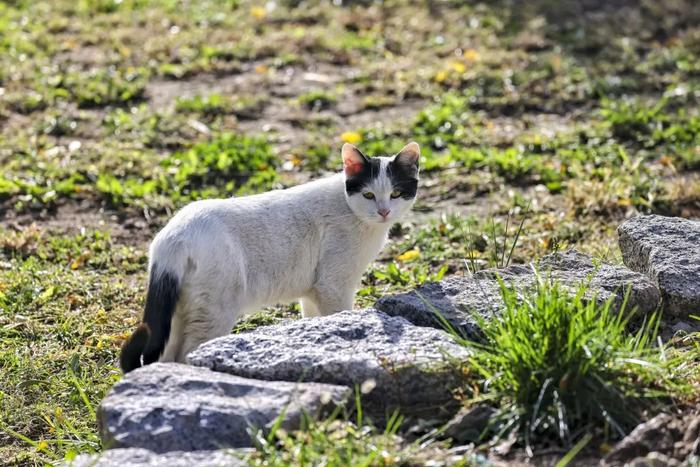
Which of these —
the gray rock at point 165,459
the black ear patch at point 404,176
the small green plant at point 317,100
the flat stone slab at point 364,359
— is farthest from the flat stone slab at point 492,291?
the small green plant at point 317,100

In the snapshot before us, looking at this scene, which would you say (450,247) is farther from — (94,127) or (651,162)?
(94,127)

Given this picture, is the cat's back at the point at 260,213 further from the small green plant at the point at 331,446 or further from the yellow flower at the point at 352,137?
the yellow flower at the point at 352,137

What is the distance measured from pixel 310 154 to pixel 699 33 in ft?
14.2

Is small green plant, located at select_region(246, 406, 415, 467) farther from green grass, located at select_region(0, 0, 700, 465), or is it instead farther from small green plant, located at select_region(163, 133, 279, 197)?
small green plant, located at select_region(163, 133, 279, 197)

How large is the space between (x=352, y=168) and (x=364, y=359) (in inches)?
68.0

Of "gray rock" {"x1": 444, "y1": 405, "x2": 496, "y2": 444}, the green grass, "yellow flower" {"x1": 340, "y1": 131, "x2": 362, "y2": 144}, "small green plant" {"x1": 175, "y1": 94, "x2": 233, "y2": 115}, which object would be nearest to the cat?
the green grass

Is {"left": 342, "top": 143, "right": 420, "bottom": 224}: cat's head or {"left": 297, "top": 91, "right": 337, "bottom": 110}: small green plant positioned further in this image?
{"left": 297, "top": 91, "right": 337, "bottom": 110}: small green plant

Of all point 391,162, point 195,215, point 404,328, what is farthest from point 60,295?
point 404,328

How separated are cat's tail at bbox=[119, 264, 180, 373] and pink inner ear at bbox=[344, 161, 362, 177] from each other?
1200mm

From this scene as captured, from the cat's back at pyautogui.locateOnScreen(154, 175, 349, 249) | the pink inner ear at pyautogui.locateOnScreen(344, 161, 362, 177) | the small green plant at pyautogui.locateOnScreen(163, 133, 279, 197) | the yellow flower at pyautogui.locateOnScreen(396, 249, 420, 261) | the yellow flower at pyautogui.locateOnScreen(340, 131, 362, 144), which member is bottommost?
the yellow flower at pyautogui.locateOnScreen(396, 249, 420, 261)

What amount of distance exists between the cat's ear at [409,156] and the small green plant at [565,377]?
1808 mm

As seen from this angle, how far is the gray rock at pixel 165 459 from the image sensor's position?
Answer: 3.25 meters

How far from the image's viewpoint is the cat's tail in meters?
4.09

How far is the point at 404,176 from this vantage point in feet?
17.6
